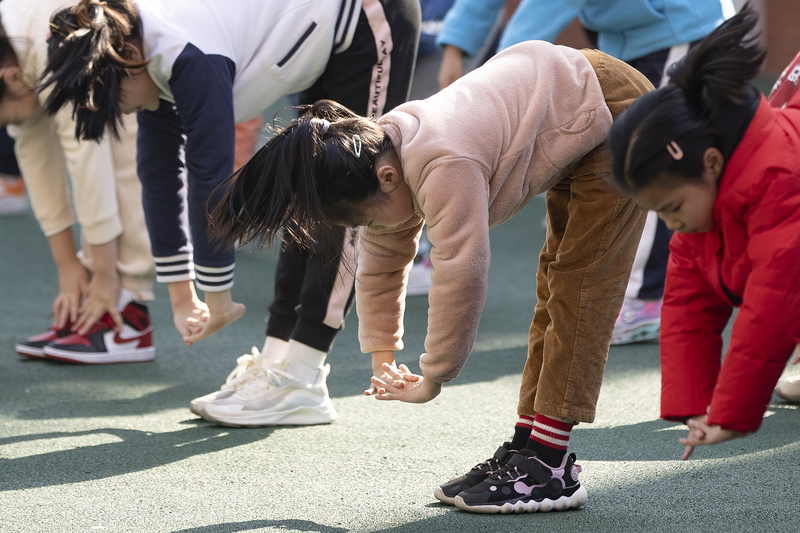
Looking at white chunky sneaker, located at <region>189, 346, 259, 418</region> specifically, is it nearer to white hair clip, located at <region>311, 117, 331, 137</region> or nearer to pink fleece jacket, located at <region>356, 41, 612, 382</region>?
pink fleece jacket, located at <region>356, 41, 612, 382</region>

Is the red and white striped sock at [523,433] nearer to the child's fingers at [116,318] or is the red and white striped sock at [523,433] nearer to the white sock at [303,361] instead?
the white sock at [303,361]

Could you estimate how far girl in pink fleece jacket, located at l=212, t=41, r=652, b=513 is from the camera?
1.36 meters

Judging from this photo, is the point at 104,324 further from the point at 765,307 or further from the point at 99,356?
the point at 765,307

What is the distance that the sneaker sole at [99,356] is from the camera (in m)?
2.56

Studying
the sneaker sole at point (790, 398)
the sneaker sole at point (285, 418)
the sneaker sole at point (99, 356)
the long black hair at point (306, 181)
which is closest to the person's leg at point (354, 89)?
the sneaker sole at point (285, 418)

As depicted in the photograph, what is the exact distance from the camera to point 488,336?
2.86 meters

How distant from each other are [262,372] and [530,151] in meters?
1.01

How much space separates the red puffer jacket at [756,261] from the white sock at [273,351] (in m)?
1.14

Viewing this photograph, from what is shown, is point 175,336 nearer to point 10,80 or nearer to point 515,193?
point 10,80

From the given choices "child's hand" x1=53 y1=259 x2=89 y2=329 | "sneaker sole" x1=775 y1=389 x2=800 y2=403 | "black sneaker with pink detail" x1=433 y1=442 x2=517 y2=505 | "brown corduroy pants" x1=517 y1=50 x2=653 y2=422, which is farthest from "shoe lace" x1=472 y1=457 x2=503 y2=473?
"child's hand" x1=53 y1=259 x2=89 y2=329

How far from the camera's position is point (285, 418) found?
6.88 ft

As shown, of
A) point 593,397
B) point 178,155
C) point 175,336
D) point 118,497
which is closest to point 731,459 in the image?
point 593,397

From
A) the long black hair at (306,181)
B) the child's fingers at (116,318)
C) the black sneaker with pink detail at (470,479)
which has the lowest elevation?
the child's fingers at (116,318)

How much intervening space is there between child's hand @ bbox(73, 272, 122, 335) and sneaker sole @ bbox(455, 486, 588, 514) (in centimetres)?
145
